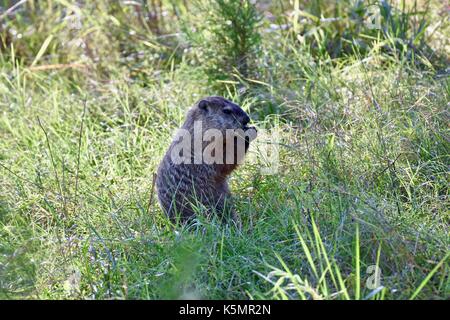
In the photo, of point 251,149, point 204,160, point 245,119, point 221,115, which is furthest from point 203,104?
point 251,149

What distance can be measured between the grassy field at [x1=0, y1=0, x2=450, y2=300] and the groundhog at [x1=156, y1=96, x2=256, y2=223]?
0.15m

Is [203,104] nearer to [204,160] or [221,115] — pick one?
[221,115]

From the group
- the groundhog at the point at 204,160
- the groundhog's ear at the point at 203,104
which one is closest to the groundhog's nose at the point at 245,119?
the groundhog at the point at 204,160

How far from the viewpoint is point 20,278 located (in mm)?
3510

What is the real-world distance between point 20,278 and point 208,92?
2.87 meters

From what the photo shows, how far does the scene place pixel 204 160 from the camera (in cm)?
467

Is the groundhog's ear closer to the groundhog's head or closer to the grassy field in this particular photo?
the groundhog's head

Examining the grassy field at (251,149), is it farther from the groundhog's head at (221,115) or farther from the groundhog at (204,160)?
the groundhog's head at (221,115)

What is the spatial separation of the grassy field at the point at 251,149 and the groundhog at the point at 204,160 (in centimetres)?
15

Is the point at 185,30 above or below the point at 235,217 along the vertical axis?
above
